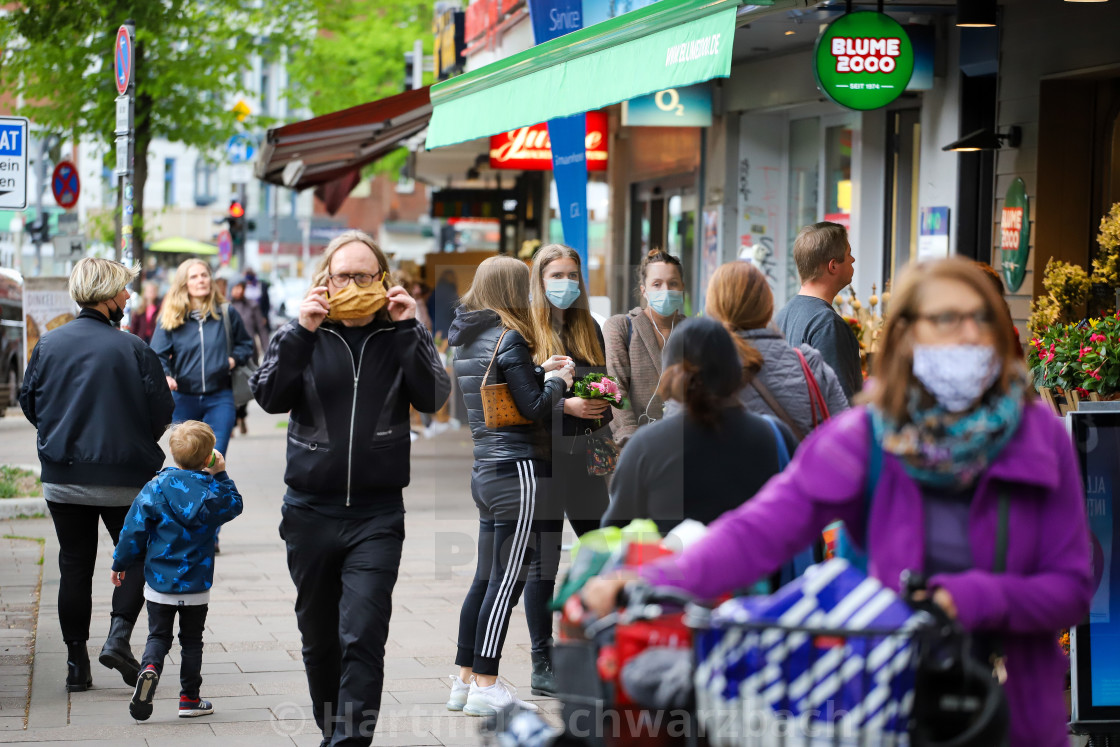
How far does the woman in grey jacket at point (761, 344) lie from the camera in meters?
4.71

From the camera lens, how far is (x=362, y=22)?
34938mm

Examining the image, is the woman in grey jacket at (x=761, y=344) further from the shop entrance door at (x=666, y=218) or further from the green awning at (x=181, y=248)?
the green awning at (x=181, y=248)

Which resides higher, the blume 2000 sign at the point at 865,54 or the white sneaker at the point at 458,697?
the blume 2000 sign at the point at 865,54

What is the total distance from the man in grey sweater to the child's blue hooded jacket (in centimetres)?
245

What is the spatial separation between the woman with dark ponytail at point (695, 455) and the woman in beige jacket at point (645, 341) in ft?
7.95

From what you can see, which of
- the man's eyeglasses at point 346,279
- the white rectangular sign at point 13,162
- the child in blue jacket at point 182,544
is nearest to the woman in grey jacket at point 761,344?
the man's eyeglasses at point 346,279

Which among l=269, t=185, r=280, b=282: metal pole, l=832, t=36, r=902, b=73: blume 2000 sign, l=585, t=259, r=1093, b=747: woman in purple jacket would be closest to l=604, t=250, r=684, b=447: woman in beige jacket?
l=832, t=36, r=902, b=73: blume 2000 sign

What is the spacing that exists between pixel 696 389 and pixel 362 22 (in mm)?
32448

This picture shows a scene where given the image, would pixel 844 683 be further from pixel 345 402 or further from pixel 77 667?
pixel 77 667

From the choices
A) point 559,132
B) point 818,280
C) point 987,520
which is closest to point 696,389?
point 987,520

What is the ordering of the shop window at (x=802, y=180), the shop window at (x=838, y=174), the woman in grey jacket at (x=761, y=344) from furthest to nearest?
the shop window at (x=802, y=180), the shop window at (x=838, y=174), the woman in grey jacket at (x=761, y=344)

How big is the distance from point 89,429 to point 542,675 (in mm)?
2301

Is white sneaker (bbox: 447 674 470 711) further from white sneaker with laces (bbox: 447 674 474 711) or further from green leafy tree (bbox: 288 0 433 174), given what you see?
green leafy tree (bbox: 288 0 433 174)

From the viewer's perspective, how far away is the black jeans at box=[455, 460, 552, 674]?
6156 mm
